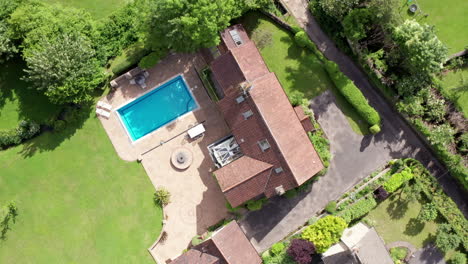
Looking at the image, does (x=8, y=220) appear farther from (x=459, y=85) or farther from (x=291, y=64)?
(x=459, y=85)

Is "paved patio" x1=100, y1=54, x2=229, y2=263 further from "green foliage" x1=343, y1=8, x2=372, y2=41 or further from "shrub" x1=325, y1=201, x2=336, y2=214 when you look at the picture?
"green foliage" x1=343, y1=8, x2=372, y2=41

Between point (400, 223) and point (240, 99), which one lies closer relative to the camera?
point (240, 99)

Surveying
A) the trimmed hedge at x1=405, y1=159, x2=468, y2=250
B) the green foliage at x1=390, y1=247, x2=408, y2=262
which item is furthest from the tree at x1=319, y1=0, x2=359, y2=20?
the green foliage at x1=390, y1=247, x2=408, y2=262

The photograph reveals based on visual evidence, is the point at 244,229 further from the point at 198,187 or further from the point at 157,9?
the point at 157,9

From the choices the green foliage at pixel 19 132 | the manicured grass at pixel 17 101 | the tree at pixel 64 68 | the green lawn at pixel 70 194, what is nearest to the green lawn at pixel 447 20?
the tree at pixel 64 68

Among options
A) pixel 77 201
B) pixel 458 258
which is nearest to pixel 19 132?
pixel 77 201

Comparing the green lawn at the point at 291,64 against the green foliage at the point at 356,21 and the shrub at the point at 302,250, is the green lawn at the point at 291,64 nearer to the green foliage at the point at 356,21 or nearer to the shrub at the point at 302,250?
the green foliage at the point at 356,21

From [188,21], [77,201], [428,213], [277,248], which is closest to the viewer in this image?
[188,21]
